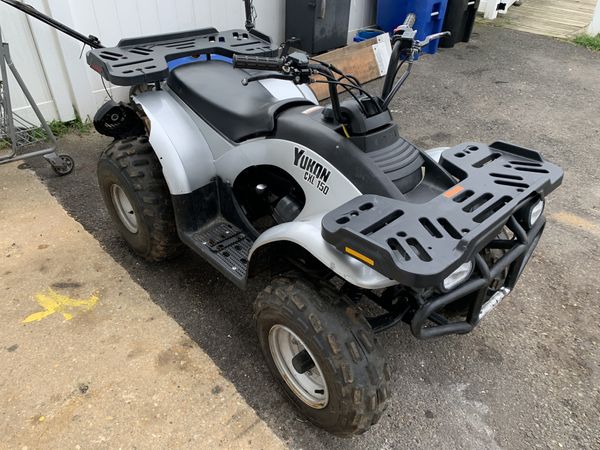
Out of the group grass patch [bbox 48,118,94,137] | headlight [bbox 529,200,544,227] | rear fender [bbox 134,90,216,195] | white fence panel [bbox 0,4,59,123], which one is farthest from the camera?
grass patch [bbox 48,118,94,137]

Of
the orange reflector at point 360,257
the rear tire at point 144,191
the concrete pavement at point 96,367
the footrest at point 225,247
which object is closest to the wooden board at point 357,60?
the rear tire at point 144,191

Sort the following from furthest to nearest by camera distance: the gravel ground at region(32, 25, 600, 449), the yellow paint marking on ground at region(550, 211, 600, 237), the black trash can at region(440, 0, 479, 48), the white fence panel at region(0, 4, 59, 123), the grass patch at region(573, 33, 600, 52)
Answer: the grass patch at region(573, 33, 600, 52) < the black trash can at region(440, 0, 479, 48) < the white fence panel at region(0, 4, 59, 123) < the yellow paint marking on ground at region(550, 211, 600, 237) < the gravel ground at region(32, 25, 600, 449)

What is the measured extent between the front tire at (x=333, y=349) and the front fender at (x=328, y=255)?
199 millimetres

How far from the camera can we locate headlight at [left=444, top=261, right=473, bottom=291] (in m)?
1.74

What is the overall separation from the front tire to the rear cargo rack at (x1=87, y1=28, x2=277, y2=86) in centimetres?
138

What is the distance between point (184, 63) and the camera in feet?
9.62

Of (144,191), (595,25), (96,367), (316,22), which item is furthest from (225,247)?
(595,25)

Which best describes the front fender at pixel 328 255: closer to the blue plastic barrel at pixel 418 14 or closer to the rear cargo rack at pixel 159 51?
the rear cargo rack at pixel 159 51

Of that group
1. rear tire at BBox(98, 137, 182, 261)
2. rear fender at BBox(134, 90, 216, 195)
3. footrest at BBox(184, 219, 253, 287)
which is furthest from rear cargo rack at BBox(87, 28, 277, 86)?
footrest at BBox(184, 219, 253, 287)

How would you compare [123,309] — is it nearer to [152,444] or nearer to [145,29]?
[152,444]

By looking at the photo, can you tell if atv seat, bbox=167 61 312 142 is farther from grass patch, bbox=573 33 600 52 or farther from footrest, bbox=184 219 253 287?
grass patch, bbox=573 33 600 52

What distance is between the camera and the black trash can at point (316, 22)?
5.64 metres

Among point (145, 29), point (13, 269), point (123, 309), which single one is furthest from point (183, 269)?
point (145, 29)

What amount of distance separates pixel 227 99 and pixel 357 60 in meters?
3.82
